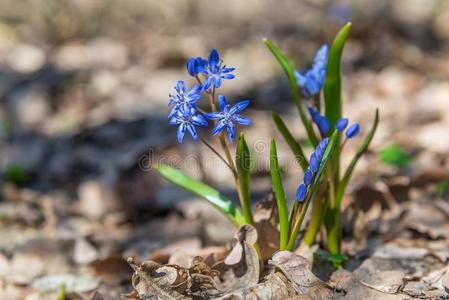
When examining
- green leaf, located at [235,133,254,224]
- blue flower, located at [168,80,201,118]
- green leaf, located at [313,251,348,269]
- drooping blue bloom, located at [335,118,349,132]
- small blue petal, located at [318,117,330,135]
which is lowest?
green leaf, located at [313,251,348,269]

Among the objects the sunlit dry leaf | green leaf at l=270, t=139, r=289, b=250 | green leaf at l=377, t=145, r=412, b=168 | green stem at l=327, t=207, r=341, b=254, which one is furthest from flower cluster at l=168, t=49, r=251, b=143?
green leaf at l=377, t=145, r=412, b=168

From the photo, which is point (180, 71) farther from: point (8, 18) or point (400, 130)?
point (8, 18)

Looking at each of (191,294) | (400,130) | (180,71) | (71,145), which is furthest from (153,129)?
(191,294)

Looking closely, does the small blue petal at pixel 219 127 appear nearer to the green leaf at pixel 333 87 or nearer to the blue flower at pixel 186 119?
the blue flower at pixel 186 119

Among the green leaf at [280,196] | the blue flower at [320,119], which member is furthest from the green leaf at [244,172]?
the blue flower at [320,119]

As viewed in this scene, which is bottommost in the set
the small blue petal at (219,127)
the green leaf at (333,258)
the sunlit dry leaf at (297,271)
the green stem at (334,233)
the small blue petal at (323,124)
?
the sunlit dry leaf at (297,271)

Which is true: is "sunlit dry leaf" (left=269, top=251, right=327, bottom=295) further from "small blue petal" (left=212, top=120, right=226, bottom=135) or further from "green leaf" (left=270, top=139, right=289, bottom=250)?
"small blue petal" (left=212, top=120, right=226, bottom=135)
